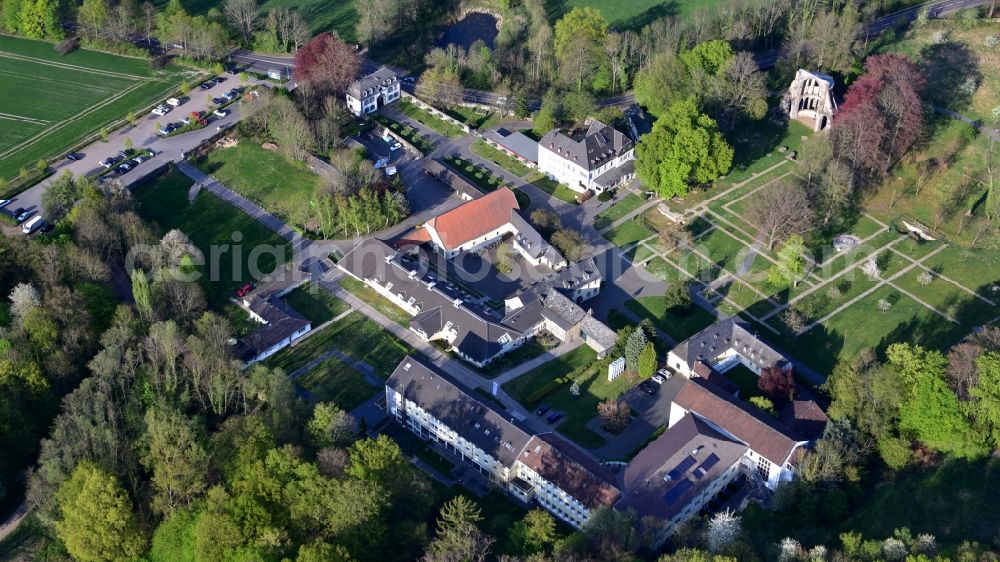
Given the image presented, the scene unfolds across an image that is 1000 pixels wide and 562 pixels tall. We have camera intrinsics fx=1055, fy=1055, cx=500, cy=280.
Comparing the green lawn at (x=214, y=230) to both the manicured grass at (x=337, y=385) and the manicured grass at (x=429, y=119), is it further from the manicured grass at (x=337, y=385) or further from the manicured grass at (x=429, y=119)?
the manicured grass at (x=429, y=119)

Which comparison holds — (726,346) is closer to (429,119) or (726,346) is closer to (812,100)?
(812,100)

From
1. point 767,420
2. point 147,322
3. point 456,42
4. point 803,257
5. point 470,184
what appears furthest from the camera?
point 456,42

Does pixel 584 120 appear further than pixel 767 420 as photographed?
Yes

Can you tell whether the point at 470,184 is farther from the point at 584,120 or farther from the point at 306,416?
the point at 306,416

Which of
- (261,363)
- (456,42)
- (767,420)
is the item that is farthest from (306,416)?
(456,42)

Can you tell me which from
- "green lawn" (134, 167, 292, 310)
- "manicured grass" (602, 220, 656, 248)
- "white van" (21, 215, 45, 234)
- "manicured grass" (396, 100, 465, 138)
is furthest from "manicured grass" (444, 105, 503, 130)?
"white van" (21, 215, 45, 234)

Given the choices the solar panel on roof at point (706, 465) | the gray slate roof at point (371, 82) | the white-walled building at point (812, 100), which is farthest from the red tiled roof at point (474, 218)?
the white-walled building at point (812, 100)

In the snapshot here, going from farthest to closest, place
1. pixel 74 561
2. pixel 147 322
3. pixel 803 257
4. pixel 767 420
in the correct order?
pixel 803 257, pixel 147 322, pixel 767 420, pixel 74 561

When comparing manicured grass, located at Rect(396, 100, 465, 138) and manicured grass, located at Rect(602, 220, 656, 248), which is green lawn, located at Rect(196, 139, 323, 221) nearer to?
manicured grass, located at Rect(396, 100, 465, 138)
